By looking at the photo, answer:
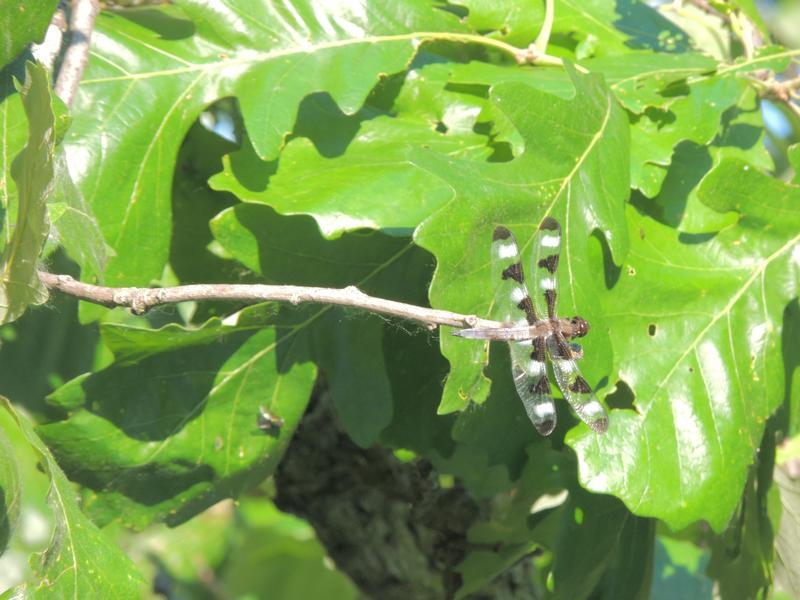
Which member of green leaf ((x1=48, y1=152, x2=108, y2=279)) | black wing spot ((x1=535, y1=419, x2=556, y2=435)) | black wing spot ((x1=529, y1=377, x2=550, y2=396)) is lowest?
black wing spot ((x1=535, y1=419, x2=556, y2=435))

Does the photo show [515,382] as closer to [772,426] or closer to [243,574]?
[772,426]

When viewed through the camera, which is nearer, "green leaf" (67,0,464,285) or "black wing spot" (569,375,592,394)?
"black wing spot" (569,375,592,394)

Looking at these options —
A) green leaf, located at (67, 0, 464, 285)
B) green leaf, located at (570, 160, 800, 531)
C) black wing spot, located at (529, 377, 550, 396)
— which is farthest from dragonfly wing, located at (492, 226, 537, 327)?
green leaf, located at (67, 0, 464, 285)

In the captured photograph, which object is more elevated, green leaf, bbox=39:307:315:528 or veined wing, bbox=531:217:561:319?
veined wing, bbox=531:217:561:319

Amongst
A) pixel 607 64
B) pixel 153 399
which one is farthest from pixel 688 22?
pixel 153 399

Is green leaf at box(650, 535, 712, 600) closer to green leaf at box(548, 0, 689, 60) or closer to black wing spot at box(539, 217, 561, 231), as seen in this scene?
green leaf at box(548, 0, 689, 60)

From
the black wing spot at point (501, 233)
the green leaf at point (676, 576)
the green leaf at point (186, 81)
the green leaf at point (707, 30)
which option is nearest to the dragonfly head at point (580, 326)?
the black wing spot at point (501, 233)

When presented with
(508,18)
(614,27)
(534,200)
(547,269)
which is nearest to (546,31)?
(508,18)
